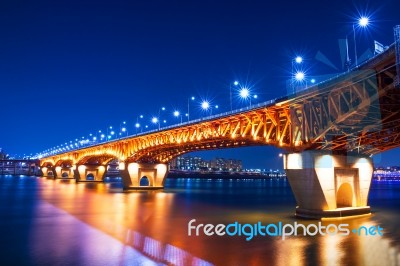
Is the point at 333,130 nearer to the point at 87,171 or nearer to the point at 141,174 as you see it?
the point at 141,174

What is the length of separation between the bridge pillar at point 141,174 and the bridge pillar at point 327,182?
152 feet

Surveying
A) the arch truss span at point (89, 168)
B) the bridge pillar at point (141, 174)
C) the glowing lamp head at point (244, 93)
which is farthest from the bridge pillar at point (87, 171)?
the glowing lamp head at point (244, 93)

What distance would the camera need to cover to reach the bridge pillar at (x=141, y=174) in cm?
7356

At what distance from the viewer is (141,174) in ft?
245

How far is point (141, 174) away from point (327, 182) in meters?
50.5

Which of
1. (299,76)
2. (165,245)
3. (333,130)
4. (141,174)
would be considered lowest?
(165,245)

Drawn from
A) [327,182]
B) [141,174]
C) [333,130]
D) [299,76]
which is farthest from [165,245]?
[141,174]

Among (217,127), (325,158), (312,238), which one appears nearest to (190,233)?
(312,238)

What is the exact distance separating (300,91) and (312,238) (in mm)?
12867

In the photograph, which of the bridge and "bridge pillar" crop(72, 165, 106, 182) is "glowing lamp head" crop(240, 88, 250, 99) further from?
"bridge pillar" crop(72, 165, 106, 182)

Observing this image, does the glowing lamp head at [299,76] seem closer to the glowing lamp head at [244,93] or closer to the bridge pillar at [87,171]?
the glowing lamp head at [244,93]

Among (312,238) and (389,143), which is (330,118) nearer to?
(312,238)

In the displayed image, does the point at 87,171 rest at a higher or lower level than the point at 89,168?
lower

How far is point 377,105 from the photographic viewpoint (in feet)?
86.0
